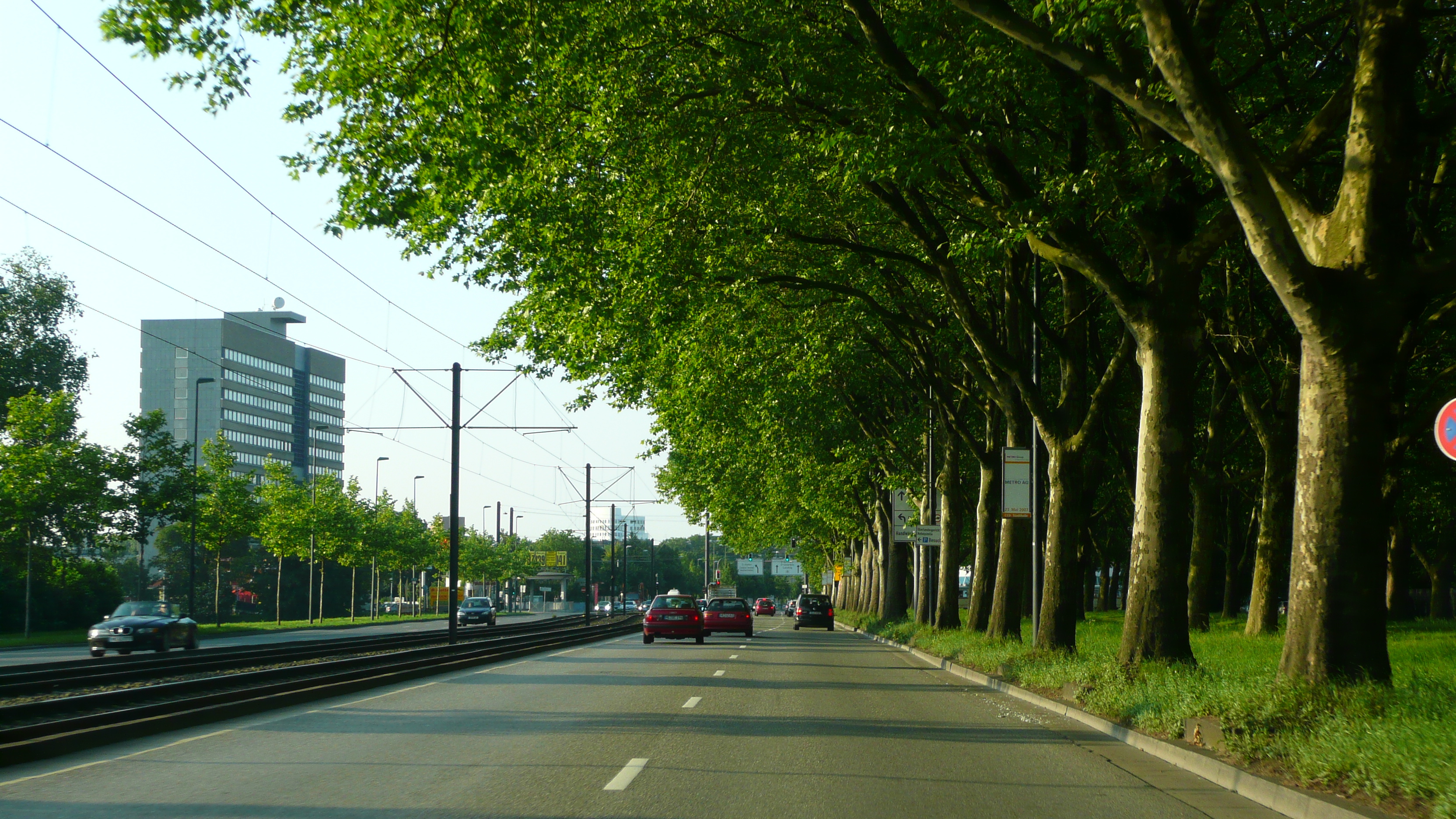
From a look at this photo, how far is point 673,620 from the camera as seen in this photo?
38094 mm

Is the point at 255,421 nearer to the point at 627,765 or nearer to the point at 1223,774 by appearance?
the point at 627,765

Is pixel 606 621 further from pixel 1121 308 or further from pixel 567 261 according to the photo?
pixel 1121 308

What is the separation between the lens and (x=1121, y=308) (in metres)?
16.0

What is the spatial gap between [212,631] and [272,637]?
7485mm

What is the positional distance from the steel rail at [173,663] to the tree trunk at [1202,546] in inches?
794

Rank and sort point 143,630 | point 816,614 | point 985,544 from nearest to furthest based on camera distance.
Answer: point 985,544 → point 143,630 → point 816,614

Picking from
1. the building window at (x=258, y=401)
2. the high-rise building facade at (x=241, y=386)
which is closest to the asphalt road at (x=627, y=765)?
the high-rise building facade at (x=241, y=386)

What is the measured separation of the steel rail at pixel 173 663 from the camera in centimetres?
2114

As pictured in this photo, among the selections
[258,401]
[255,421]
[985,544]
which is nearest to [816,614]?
[985,544]

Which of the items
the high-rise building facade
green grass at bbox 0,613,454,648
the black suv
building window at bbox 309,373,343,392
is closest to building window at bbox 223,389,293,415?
the high-rise building facade

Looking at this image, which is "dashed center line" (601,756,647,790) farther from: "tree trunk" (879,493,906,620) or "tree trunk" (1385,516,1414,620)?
"tree trunk" (879,493,906,620)

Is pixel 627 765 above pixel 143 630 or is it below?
above

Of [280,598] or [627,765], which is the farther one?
[280,598]

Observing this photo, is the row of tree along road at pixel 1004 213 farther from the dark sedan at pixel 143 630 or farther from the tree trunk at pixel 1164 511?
the dark sedan at pixel 143 630
